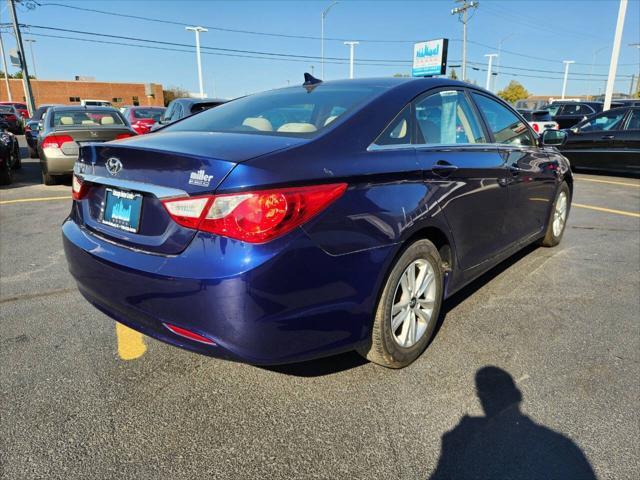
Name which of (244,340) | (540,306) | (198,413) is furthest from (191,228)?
(540,306)

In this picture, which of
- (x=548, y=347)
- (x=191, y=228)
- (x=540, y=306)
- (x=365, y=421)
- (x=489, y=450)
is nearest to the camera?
(x=191, y=228)

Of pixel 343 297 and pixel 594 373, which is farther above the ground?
pixel 343 297

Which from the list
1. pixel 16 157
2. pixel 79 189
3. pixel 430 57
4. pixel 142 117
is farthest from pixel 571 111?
pixel 79 189

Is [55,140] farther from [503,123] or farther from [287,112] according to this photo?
[503,123]

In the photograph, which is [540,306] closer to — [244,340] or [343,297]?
[343,297]

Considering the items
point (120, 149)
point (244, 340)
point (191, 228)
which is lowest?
point (244, 340)

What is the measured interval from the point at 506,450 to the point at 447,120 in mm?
1975

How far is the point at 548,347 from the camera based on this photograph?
9.70ft

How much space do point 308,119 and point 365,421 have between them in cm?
162

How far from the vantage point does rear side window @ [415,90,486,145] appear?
2.77 m

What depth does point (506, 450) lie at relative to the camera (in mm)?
2057

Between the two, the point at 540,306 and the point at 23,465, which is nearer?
the point at 23,465

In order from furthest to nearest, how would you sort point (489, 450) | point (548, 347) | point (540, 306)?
point (540, 306)
point (548, 347)
point (489, 450)

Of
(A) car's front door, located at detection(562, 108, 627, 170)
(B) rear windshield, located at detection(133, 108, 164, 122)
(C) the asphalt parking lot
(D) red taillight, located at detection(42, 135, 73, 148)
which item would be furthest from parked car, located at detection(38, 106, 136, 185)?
(A) car's front door, located at detection(562, 108, 627, 170)
